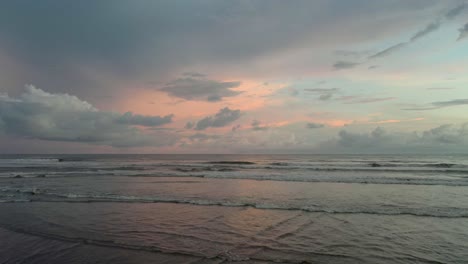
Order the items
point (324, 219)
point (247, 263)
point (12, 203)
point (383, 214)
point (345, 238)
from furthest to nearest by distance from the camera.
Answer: point (12, 203), point (383, 214), point (324, 219), point (345, 238), point (247, 263)

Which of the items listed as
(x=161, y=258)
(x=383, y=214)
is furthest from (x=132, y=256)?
(x=383, y=214)

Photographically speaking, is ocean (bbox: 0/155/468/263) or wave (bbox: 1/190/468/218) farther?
wave (bbox: 1/190/468/218)

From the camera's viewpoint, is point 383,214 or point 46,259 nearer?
point 46,259

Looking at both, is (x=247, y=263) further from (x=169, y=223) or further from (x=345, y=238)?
(x=169, y=223)

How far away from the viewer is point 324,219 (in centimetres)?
1050

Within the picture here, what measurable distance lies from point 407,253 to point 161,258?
6.21 meters

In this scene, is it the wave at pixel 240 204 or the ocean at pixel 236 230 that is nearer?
the ocean at pixel 236 230

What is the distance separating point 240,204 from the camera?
44.8 ft

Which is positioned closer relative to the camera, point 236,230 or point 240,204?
point 236,230

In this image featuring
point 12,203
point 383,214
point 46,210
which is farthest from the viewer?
point 12,203

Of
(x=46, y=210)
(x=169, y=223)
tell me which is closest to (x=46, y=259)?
(x=169, y=223)

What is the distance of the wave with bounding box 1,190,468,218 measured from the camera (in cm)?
1161

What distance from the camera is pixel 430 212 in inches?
458

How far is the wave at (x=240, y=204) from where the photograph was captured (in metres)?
11.6
